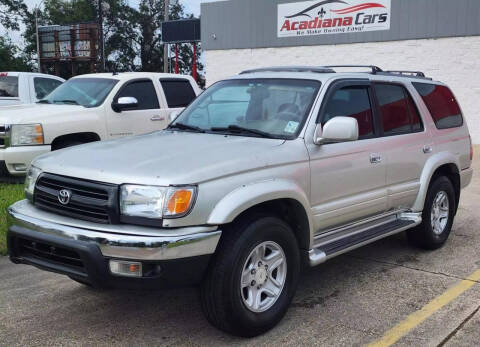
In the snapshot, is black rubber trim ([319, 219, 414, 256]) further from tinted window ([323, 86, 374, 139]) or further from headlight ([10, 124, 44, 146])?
headlight ([10, 124, 44, 146])

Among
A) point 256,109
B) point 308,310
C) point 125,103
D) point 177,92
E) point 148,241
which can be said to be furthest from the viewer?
point 177,92

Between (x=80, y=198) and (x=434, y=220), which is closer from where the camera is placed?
(x=80, y=198)

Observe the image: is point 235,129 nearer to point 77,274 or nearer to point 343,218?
point 343,218

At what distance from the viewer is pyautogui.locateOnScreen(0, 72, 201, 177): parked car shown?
787 cm

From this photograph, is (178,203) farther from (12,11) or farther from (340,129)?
(12,11)

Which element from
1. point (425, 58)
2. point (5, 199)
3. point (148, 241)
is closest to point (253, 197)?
point (148, 241)

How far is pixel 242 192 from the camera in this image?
3.57 m

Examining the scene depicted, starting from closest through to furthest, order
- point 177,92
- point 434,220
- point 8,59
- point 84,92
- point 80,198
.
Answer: point 80,198 < point 434,220 < point 84,92 < point 177,92 < point 8,59

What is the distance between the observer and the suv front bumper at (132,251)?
325 cm

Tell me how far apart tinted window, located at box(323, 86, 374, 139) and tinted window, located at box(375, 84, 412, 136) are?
0.21 metres

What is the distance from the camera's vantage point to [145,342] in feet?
12.2

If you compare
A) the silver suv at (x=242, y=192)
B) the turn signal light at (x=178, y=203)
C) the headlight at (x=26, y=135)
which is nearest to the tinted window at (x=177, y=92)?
the headlight at (x=26, y=135)

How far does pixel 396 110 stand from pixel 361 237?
1404 millimetres

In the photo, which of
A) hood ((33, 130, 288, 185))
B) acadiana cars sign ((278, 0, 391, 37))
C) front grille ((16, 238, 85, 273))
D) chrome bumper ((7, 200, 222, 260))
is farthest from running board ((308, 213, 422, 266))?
acadiana cars sign ((278, 0, 391, 37))
